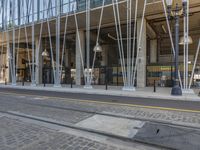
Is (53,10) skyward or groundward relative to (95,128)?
skyward

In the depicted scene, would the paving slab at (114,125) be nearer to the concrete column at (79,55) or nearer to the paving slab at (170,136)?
the paving slab at (170,136)

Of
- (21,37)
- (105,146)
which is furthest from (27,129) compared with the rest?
(21,37)

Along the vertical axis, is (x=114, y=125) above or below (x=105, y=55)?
below

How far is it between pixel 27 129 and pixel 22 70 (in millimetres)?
42681

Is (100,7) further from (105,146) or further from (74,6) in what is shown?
(105,146)

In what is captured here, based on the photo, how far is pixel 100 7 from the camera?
2303 cm

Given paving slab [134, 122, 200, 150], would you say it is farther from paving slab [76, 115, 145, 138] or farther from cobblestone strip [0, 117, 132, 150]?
cobblestone strip [0, 117, 132, 150]

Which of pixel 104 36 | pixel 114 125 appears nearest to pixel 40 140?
pixel 114 125

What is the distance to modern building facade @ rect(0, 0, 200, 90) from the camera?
2288 centimetres

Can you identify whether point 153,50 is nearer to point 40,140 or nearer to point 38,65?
point 38,65

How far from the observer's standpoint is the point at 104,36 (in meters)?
33.3

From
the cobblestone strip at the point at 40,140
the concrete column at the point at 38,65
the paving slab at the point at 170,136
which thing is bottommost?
the cobblestone strip at the point at 40,140

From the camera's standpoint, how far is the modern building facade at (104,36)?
2288 centimetres

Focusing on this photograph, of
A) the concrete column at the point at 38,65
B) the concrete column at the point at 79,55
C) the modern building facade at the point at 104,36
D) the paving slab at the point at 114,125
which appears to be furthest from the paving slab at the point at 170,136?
the concrete column at the point at 38,65
